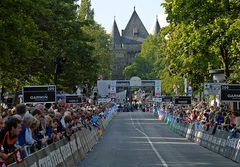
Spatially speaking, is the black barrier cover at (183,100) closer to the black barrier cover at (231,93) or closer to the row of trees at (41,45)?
the row of trees at (41,45)

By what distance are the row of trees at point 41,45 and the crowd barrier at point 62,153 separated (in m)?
4.90

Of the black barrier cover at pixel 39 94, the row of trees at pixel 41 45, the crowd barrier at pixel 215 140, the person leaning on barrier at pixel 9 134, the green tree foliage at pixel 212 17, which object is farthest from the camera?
the black barrier cover at pixel 39 94

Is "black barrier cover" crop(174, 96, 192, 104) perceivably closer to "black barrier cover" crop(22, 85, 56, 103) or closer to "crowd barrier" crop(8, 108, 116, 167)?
"crowd barrier" crop(8, 108, 116, 167)

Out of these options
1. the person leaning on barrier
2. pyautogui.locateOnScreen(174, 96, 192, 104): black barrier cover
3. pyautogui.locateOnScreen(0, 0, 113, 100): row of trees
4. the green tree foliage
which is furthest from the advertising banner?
the person leaning on barrier

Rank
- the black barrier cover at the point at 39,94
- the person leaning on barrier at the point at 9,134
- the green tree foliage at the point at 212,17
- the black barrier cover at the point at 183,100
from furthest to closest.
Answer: the black barrier cover at the point at 183,100 → the black barrier cover at the point at 39,94 → the green tree foliage at the point at 212,17 → the person leaning on barrier at the point at 9,134

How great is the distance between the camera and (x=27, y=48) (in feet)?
98.1

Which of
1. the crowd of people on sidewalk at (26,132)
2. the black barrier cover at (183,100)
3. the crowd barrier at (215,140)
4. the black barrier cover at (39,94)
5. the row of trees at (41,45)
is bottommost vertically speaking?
the crowd barrier at (215,140)

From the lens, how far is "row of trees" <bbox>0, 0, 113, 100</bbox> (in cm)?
2847

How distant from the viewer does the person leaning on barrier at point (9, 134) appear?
1305 centimetres

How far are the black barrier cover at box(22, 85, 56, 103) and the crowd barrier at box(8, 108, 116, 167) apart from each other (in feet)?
7.74

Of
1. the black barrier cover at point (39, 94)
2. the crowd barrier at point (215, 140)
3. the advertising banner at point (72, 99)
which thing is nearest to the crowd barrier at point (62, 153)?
the black barrier cover at point (39, 94)

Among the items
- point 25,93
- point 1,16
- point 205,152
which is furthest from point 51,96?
point 205,152

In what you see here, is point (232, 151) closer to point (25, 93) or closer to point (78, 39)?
point (25, 93)

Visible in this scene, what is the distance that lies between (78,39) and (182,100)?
11767 millimetres
